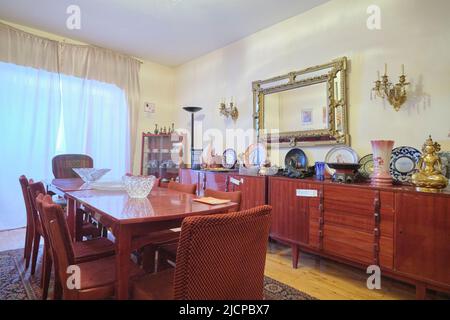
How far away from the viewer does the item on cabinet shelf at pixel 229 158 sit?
3.62m

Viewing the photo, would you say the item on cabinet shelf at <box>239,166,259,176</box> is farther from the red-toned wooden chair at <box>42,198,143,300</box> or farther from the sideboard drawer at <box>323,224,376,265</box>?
the red-toned wooden chair at <box>42,198,143,300</box>

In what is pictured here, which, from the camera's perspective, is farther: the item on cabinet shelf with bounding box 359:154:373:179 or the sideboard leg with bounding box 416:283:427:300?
the item on cabinet shelf with bounding box 359:154:373:179

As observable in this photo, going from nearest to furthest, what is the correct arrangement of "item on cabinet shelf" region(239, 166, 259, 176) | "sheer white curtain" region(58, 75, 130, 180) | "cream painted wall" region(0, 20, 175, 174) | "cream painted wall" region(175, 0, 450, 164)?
"cream painted wall" region(175, 0, 450, 164)
"item on cabinet shelf" region(239, 166, 259, 176)
"sheer white curtain" region(58, 75, 130, 180)
"cream painted wall" region(0, 20, 175, 174)

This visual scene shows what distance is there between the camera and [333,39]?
8.79 ft

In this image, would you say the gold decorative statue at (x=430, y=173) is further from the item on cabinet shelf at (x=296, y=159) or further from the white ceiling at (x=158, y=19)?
the white ceiling at (x=158, y=19)

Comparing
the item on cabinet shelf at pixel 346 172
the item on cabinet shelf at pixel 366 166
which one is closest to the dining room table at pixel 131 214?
the item on cabinet shelf at pixel 346 172

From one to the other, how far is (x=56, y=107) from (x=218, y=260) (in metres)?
3.82

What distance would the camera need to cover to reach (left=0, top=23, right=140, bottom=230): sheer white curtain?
11.0 ft

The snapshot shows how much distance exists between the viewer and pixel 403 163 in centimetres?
215

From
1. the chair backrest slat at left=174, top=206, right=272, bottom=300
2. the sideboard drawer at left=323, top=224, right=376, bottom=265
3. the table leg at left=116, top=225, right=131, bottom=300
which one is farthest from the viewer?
the sideboard drawer at left=323, top=224, right=376, bottom=265

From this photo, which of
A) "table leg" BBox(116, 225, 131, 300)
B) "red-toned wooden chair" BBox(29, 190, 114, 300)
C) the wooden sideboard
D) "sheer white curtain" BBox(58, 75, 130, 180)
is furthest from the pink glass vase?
"sheer white curtain" BBox(58, 75, 130, 180)

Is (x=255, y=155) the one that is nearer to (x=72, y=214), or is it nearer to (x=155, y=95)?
(x=72, y=214)

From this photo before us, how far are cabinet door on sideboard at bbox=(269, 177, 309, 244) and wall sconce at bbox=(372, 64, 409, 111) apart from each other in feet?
3.47

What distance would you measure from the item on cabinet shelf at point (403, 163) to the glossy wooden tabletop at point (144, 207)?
1.52 meters
